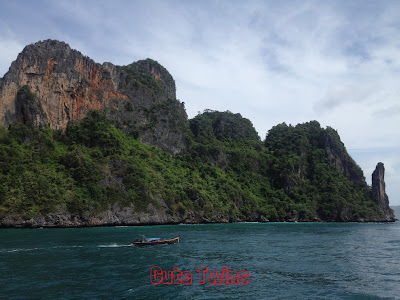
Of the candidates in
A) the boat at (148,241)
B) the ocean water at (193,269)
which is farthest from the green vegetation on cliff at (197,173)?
the boat at (148,241)

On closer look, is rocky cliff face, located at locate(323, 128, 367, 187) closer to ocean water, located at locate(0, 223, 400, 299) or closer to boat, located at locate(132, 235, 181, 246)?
ocean water, located at locate(0, 223, 400, 299)

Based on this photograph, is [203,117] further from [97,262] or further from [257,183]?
[97,262]

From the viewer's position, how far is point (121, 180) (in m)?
76.1

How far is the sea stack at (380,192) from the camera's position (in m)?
125

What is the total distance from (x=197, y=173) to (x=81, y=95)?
136 feet

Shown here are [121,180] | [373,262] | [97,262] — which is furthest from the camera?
[121,180]

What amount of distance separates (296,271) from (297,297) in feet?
22.5

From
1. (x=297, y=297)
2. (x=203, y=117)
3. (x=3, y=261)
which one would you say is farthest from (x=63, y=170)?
(x=203, y=117)

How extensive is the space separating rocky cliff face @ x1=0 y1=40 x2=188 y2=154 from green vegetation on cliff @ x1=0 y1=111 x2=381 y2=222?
4.66 metres

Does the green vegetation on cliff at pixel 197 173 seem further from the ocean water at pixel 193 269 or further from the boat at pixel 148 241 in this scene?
the boat at pixel 148 241

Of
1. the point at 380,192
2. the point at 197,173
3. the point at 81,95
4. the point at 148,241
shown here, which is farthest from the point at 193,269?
the point at 380,192

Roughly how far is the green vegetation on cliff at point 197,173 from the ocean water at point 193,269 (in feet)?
90.2

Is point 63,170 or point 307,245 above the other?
point 63,170

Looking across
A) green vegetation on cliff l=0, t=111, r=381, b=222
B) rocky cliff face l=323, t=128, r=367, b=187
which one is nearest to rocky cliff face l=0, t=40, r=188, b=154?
green vegetation on cliff l=0, t=111, r=381, b=222
